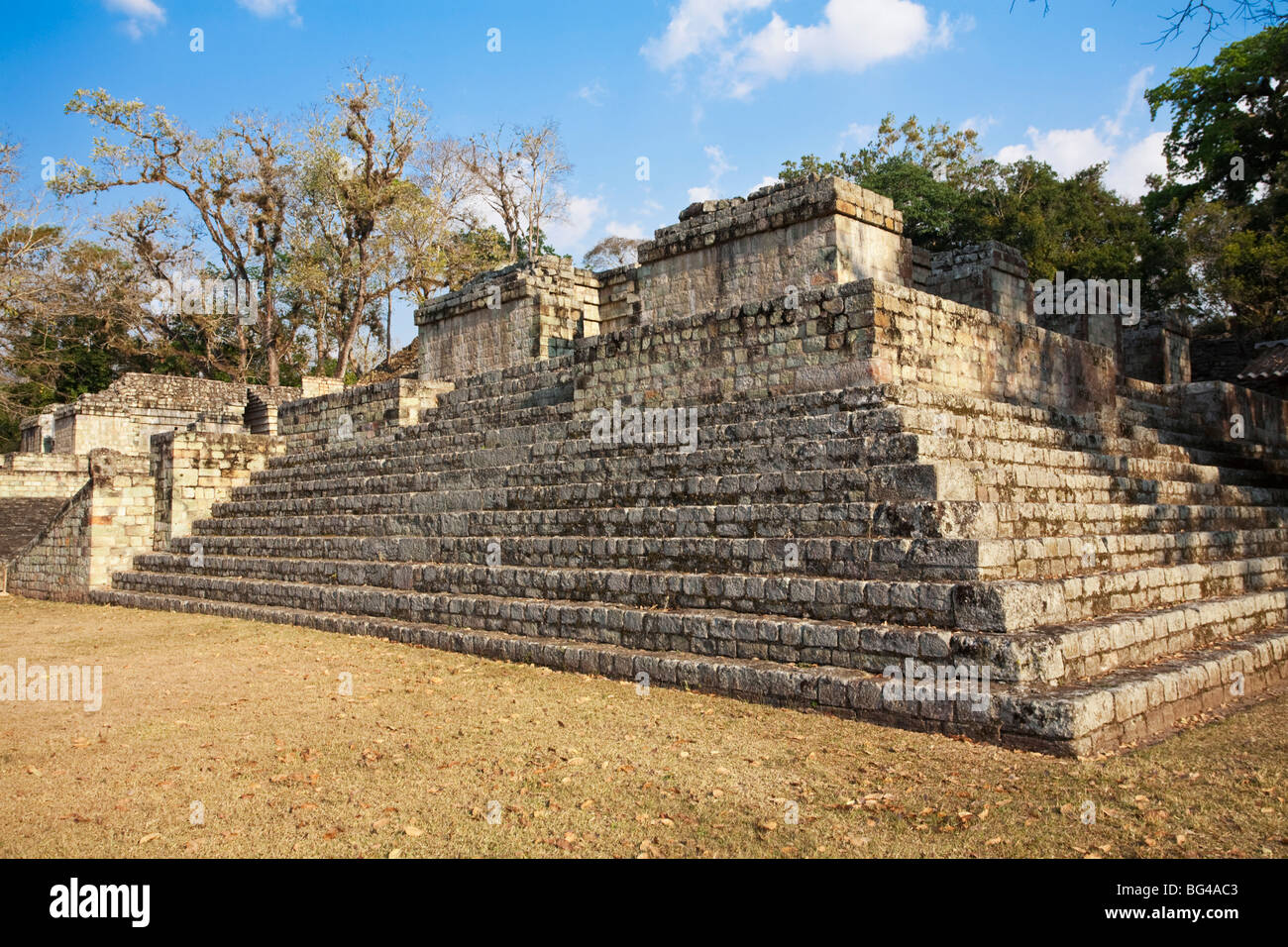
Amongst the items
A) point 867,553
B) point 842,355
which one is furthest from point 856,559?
point 842,355

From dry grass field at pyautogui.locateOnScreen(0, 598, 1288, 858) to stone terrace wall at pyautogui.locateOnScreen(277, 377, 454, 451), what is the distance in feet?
27.2

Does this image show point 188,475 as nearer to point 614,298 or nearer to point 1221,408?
point 614,298

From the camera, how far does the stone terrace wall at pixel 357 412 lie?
14.7 m

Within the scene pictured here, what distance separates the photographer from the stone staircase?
5.50m

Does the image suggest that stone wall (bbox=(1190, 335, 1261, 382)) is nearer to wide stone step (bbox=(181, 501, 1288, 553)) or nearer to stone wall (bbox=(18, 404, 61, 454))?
wide stone step (bbox=(181, 501, 1288, 553))

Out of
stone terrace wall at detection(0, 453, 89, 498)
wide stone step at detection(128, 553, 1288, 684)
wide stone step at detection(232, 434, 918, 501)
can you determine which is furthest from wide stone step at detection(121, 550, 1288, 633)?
stone terrace wall at detection(0, 453, 89, 498)

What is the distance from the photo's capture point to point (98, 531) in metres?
14.4

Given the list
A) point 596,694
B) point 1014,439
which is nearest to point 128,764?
point 596,694

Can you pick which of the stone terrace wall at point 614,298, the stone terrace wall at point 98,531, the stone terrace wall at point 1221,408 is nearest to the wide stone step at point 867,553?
the stone terrace wall at point 1221,408

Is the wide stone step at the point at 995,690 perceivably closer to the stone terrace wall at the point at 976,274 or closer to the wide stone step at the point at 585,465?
the wide stone step at the point at 585,465

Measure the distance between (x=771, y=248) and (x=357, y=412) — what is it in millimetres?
8183

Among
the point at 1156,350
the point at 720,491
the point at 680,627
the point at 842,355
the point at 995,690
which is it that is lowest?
the point at 995,690

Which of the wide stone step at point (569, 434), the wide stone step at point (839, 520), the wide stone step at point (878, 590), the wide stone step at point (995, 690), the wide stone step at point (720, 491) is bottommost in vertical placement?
the wide stone step at point (995, 690)

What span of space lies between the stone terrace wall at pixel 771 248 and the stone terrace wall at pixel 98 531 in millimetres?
9186
